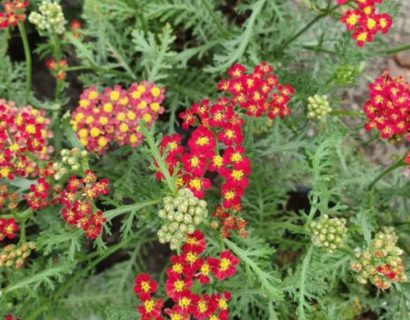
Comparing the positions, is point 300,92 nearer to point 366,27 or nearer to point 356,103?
point 366,27

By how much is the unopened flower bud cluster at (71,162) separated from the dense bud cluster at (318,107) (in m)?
1.47

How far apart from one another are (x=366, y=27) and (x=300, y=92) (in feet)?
2.01

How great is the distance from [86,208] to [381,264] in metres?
1.51

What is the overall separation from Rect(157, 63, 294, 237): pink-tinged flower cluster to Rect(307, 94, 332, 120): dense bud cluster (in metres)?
0.29

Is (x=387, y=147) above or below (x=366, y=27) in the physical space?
below

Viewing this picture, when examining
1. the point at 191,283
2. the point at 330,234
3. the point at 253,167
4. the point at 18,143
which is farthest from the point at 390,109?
the point at 18,143

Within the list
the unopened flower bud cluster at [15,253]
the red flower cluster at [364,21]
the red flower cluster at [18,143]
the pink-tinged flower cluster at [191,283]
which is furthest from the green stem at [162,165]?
the red flower cluster at [364,21]

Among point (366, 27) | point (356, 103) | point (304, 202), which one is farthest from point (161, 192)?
point (356, 103)

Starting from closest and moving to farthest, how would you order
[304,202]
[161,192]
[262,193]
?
[161,192]
[262,193]
[304,202]

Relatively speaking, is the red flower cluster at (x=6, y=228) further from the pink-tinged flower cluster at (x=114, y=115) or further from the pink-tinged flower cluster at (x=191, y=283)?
the pink-tinged flower cluster at (x=191, y=283)

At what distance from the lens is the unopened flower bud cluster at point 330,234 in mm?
2459

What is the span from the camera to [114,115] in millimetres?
3518

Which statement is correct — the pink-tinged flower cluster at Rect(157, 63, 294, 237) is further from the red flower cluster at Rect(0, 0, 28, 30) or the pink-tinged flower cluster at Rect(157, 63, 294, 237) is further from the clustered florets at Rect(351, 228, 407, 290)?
the red flower cluster at Rect(0, 0, 28, 30)

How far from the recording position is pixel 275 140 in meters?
3.72
